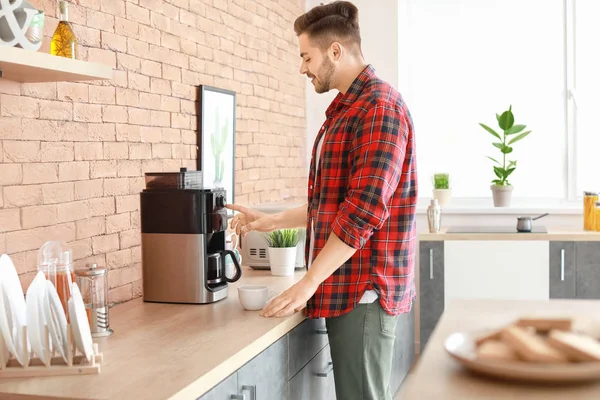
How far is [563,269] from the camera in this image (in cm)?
443

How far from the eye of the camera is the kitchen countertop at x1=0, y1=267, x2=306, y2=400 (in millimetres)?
1640

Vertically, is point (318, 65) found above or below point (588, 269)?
above

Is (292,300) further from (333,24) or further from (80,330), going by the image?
(333,24)

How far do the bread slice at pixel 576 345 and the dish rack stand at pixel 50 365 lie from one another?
1.03 metres

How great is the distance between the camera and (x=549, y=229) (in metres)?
4.72

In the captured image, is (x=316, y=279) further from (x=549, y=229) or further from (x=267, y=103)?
(x=549, y=229)

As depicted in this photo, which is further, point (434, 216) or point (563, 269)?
point (434, 216)

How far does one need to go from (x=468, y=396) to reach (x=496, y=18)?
4363 millimetres

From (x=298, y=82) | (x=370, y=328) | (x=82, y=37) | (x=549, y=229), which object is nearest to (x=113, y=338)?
(x=370, y=328)

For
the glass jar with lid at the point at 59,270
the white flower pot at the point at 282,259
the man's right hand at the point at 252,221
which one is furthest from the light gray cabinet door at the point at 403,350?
the glass jar with lid at the point at 59,270

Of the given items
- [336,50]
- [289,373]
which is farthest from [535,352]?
[336,50]

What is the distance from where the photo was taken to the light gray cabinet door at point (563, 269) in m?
4.41

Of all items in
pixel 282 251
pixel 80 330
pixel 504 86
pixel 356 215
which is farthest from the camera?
pixel 504 86

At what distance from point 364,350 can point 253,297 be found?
1.30 ft
